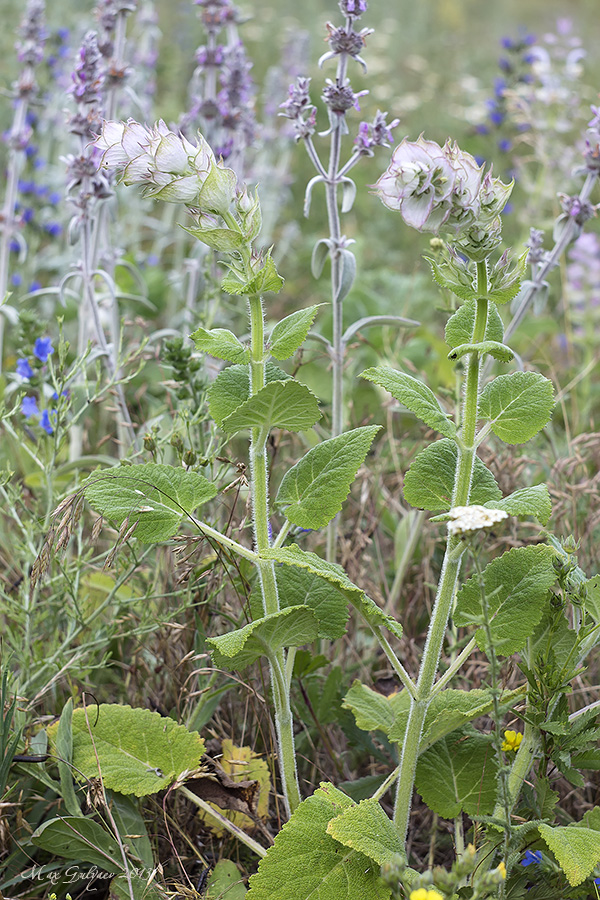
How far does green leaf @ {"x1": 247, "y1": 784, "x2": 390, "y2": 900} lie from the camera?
1.18 meters

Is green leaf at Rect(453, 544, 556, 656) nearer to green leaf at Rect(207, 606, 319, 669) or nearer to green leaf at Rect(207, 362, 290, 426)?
green leaf at Rect(207, 606, 319, 669)

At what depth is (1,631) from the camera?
1.90m

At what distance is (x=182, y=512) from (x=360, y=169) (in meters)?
5.12

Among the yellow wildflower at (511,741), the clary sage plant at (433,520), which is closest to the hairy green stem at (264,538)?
the clary sage plant at (433,520)

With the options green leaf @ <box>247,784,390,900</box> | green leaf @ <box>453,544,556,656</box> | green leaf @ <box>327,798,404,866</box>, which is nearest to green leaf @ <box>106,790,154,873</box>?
green leaf @ <box>247,784,390,900</box>

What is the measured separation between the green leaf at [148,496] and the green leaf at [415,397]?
32 centimetres

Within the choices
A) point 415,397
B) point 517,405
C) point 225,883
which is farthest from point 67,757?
point 517,405

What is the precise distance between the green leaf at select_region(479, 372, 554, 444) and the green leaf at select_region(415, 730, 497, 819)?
1.69ft

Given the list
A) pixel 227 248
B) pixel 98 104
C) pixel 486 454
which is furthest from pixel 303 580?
pixel 98 104

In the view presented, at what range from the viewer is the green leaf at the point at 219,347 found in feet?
4.12

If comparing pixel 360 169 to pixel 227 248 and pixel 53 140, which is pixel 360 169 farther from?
pixel 227 248

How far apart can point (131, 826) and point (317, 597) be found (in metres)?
0.54

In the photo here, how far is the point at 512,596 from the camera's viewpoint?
1283mm

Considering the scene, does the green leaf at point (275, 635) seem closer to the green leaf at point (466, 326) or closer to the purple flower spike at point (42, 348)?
the green leaf at point (466, 326)
